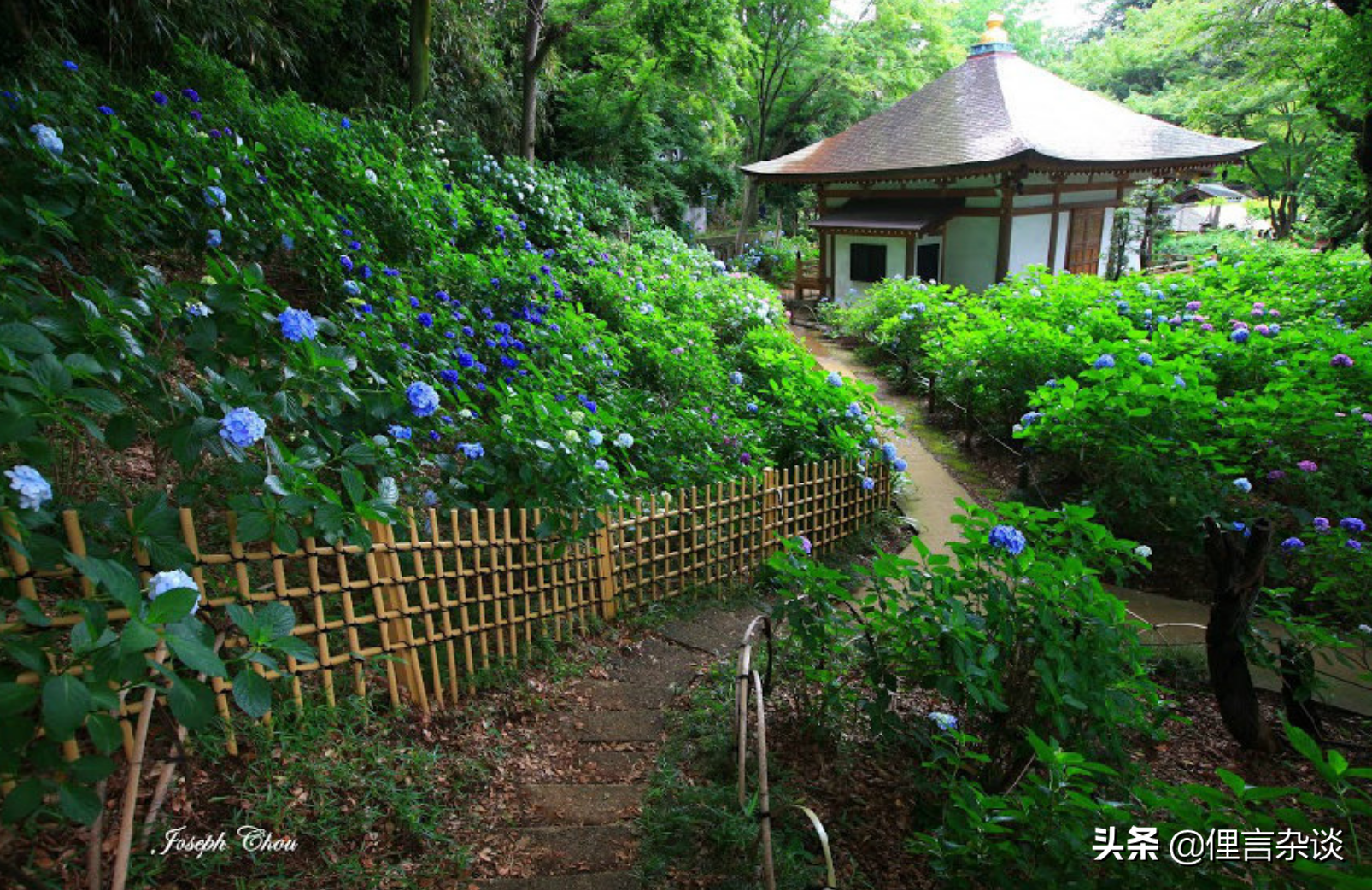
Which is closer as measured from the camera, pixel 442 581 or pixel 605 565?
pixel 442 581

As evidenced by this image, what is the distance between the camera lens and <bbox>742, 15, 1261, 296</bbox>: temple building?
14.1 meters

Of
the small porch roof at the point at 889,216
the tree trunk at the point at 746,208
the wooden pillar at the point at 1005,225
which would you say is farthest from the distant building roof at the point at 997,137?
the tree trunk at the point at 746,208

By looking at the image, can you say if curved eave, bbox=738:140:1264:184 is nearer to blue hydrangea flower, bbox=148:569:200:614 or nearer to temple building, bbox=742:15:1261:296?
temple building, bbox=742:15:1261:296

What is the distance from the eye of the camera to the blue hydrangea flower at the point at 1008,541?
2.89m

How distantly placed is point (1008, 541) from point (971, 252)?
44.7 ft

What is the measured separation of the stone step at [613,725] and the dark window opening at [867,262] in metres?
14.0

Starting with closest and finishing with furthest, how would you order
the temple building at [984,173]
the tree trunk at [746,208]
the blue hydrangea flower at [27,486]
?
the blue hydrangea flower at [27,486] < the temple building at [984,173] < the tree trunk at [746,208]

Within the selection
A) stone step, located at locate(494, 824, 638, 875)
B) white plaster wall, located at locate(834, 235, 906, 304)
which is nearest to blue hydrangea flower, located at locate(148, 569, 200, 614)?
stone step, located at locate(494, 824, 638, 875)

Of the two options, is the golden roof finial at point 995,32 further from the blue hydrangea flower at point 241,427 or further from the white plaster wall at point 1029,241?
the blue hydrangea flower at point 241,427

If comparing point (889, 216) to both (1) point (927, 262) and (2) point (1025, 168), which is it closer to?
(1) point (927, 262)

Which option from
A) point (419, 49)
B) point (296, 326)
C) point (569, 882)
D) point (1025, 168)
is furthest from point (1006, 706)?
point (1025, 168)

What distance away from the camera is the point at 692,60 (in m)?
11.2

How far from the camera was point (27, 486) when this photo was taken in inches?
63.7

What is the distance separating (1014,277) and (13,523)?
1064 centimetres
